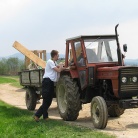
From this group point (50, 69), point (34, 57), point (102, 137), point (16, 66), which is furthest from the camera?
point (16, 66)

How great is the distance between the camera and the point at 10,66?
73.0 meters

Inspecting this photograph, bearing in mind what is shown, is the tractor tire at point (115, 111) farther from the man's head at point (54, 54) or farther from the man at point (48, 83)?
the man's head at point (54, 54)

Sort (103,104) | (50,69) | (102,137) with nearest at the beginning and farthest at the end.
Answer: (102,137) < (103,104) < (50,69)

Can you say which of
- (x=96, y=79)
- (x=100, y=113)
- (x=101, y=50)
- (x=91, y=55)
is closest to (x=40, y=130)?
(x=100, y=113)

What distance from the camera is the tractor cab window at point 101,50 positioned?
10719 mm

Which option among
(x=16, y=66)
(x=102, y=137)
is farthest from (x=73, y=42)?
(x=16, y=66)

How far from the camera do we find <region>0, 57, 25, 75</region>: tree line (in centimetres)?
6721

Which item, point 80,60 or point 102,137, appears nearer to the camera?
point 102,137

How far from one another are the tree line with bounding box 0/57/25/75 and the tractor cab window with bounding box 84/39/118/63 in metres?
53.0

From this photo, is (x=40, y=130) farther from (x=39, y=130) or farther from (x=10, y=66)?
(x=10, y=66)

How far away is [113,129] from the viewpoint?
9.62m

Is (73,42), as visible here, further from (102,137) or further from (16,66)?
(16,66)

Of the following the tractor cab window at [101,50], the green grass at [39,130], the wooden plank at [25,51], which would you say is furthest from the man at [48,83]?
the wooden plank at [25,51]

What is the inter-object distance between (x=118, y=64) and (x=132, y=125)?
1739 millimetres
